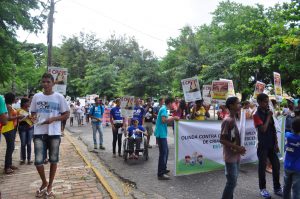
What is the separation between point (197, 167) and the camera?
8.09 metres

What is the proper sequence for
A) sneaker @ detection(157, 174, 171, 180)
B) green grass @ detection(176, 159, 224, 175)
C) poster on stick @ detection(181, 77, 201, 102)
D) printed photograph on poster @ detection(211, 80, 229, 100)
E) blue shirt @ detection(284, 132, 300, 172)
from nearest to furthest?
1. blue shirt @ detection(284, 132, 300, 172)
2. sneaker @ detection(157, 174, 171, 180)
3. green grass @ detection(176, 159, 224, 175)
4. poster on stick @ detection(181, 77, 201, 102)
5. printed photograph on poster @ detection(211, 80, 229, 100)

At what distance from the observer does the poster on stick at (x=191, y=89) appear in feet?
30.8

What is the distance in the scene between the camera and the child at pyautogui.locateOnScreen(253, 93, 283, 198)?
618 cm

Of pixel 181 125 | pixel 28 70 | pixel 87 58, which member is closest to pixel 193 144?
pixel 181 125

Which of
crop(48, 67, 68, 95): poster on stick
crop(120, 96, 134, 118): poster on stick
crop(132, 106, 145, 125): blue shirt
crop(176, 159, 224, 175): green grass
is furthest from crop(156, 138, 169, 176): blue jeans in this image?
crop(48, 67, 68, 95): poster on stick

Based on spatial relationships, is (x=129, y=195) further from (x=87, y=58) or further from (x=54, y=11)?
(x=87, y=58)

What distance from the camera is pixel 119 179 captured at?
7.63m

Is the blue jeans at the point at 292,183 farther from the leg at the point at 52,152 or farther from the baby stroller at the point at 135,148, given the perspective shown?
the baby stroller at the point at 135,148

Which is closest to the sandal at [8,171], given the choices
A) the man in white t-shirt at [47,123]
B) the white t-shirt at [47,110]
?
the man in white t-shirt at [47,123]

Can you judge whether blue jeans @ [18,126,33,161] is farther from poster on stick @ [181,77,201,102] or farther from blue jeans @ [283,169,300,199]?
blue jeans @ [283,169,300,199]

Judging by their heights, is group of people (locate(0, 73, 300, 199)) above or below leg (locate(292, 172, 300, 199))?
above

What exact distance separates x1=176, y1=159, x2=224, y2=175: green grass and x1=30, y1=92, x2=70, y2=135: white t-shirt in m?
3.21

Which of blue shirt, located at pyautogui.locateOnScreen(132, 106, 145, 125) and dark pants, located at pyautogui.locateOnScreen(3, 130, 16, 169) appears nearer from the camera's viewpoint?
dark pants, located at pyautogui.locateOnScreen(3, 130, 16, 169)

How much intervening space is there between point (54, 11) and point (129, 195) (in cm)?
1491
